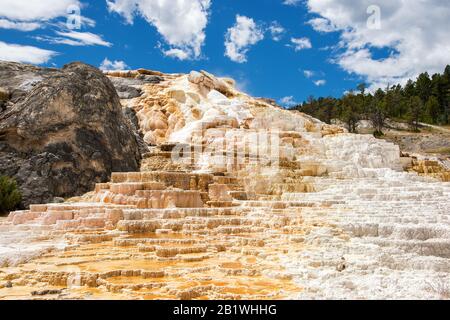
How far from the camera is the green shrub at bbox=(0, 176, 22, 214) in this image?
13.1m

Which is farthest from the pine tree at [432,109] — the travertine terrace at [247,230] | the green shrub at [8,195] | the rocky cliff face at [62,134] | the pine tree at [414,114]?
the green shrub at [8,195]

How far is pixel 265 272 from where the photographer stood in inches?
263

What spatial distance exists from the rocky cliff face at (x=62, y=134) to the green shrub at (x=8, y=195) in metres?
0.52

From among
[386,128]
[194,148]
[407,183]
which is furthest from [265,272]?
[386,128]

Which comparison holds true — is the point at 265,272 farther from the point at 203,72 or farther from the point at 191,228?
the point at 203,72

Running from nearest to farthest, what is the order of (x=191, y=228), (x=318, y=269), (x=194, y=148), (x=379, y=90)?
(x=318, y=269)
(x=191, y=228)
(x=194, y=148)
(x=379, y=90)

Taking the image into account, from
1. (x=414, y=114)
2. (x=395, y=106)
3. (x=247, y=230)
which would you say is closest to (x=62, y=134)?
(x=247, y=230)

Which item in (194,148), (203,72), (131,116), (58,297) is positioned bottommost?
(58,297)

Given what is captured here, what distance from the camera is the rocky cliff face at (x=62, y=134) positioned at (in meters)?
14.7

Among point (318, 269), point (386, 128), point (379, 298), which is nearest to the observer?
point (379, 298)

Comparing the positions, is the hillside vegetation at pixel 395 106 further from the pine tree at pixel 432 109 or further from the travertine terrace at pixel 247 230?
the travertine terrace at pixel 247 230
